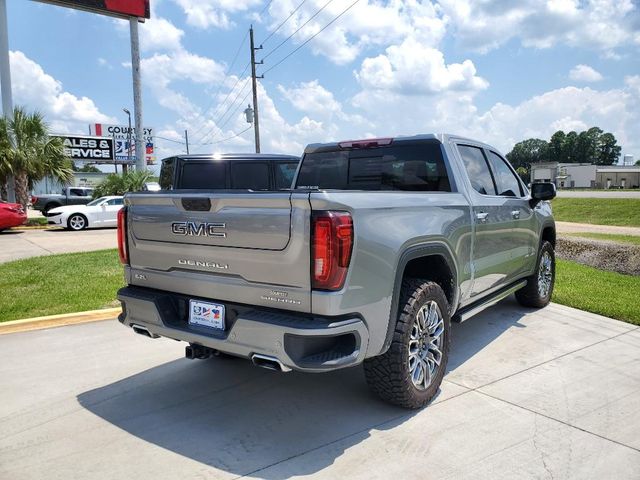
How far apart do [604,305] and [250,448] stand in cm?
491

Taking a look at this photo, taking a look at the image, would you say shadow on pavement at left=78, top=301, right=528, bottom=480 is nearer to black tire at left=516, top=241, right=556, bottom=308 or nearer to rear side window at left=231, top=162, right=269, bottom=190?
black tire at left=516, top=241, right=556, bottom=308

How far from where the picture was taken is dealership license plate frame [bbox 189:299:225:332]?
3.06 m

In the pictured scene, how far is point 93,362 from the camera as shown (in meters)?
4.39

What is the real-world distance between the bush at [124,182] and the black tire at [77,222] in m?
4.46

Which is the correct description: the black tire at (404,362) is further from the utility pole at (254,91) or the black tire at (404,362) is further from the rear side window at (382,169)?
the utility pole at (254,91)

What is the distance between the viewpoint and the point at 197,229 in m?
3.12

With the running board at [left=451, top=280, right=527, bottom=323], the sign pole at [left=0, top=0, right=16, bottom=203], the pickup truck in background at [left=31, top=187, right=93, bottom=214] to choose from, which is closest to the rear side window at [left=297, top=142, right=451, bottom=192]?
the running board at [left=451, top=280, right=527, bottom=323]

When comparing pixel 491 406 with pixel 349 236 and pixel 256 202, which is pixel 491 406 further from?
pixel 256 202

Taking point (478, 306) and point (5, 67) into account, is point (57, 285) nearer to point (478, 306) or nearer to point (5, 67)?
point (478, 306)

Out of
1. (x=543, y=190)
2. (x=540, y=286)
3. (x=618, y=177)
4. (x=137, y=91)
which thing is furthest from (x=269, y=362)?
(x=618, y=177)

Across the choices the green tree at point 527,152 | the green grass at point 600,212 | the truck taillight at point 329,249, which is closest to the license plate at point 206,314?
the truck taillight at point 329,249

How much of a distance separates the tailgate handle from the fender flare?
4.11 feet

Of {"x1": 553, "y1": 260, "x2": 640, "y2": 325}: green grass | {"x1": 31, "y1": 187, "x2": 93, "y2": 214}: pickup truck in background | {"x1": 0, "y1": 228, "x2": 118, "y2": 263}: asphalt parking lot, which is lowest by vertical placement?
{"x1": 0, "y1": 228, "x2": 118, "y2": 263}: asphalt parking lot

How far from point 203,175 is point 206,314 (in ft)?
17.7
